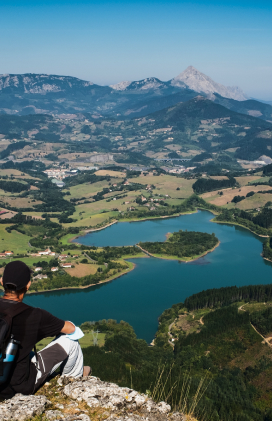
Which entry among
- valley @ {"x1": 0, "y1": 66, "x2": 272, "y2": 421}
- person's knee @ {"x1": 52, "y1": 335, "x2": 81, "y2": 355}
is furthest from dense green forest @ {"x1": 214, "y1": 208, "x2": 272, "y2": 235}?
person's knee @ {"x1": 52, "y1": 335, "x2": 81, "y2": 355}

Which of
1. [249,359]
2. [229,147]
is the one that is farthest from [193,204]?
[229,147]

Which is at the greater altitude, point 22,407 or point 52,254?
point 22,407

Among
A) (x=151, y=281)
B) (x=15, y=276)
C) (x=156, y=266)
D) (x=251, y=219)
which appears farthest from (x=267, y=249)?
(x=15, y=276)

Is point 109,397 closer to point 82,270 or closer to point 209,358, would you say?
point 209,358

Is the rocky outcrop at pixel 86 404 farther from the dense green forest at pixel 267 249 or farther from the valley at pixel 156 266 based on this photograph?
the dense green forest at pixel 267 249

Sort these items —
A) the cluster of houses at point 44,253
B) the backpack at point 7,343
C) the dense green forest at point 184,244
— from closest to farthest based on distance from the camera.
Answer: the backpack at point 7,343 < the cluster of houses at point 44,253 < the dense green forest at point 184,244

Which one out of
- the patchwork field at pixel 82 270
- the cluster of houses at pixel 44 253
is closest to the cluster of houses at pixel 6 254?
the cluster of houses at pixel 44 253

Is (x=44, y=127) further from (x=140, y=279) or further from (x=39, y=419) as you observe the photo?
(x=39, y=419)

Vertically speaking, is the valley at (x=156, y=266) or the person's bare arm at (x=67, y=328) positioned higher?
the person's bare arm at (x=67, y=328)
